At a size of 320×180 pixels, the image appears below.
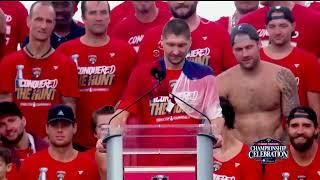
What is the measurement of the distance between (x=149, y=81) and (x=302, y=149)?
1367 millimetres

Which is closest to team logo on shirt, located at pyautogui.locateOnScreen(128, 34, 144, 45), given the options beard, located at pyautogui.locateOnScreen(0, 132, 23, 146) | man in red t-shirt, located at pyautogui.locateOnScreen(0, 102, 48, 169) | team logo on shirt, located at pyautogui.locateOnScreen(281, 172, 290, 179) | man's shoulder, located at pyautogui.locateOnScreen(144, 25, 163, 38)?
man's shoulder, located at pyautogui.locateOnScreen(144, 25, 163, 38)

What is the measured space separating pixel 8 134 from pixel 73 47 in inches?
49.9

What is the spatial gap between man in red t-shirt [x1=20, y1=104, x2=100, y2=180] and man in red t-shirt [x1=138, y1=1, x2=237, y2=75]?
1214 millimetres

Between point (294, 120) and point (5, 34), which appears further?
Answer: point (5, 34)

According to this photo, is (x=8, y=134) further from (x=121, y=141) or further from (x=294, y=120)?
(x=121, y=141)

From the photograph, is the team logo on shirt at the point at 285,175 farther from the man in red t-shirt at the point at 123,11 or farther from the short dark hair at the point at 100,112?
the man in red t-shirt at the point at 123,11

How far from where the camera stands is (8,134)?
1013 centimetres

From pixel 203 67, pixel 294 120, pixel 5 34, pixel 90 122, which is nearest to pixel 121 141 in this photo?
pixel 203 67

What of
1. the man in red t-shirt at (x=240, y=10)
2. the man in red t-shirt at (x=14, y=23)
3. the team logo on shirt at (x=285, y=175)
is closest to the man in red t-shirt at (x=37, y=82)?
the man in red t-shirt at (x=14, y=23)

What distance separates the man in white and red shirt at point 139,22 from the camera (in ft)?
38.5

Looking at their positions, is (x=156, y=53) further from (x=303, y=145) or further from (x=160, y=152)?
(x=160, y=152)

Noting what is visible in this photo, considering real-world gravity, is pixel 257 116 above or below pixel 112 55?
below

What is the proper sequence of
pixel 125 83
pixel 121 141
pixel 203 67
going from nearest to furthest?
pixel 121 141
pixel 203 67
pixel 125 83

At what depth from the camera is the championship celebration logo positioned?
8195mm
